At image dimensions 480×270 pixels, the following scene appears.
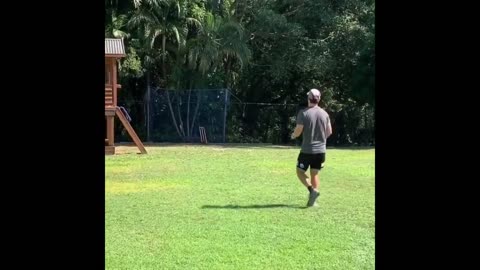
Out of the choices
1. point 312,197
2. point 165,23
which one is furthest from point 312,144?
point 165,23

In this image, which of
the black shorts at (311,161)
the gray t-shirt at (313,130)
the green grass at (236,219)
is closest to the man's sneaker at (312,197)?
the green grass at (236,219)

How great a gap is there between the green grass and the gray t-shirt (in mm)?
742

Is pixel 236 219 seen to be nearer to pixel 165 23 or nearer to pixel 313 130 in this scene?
pixel 313 130

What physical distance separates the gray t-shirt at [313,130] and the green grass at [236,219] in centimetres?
Result: 74

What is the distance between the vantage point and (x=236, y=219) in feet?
24.3

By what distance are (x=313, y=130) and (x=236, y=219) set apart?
173cm

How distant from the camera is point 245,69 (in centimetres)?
2705

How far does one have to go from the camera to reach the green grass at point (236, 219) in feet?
18.1

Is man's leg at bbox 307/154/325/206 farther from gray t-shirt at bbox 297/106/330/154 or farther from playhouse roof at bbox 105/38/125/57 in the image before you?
playhouse roof at bbox 105/38/125/57

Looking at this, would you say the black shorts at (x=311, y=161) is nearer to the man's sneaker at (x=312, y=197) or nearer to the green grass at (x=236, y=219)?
the man's sneaker at (x=312, y=197)
